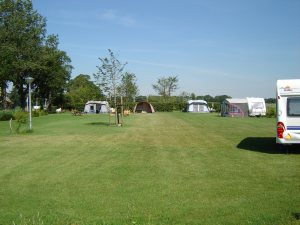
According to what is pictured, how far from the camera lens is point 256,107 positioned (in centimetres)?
4609

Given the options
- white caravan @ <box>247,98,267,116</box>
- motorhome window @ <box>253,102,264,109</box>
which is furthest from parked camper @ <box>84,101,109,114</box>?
motorhome window @ <box>253,102,264,109</box>

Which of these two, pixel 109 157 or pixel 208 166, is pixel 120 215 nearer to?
pixel 208 166

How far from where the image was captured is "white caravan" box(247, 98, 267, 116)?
45594 millimetres

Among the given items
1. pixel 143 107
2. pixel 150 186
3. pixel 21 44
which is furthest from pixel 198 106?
pixel 150 186

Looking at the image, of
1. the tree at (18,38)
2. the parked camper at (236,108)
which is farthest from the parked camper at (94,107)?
the parked camper at (236,108)

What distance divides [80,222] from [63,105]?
244 ft

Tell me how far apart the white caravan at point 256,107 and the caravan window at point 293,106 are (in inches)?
1328

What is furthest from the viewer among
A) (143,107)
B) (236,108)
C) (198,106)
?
(143,107)

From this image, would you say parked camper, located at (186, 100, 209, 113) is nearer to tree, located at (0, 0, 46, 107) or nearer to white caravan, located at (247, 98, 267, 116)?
white caravan, located at (247, 98, 267, 116)

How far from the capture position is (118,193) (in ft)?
24.8

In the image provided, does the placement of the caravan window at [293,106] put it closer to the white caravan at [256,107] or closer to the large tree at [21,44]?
the white caravan at [256,107]

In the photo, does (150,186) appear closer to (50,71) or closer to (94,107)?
(50,71)

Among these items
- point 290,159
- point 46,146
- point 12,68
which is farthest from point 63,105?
point 290,159

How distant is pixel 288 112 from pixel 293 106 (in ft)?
0.77
